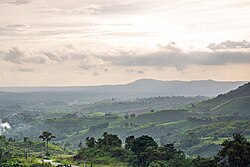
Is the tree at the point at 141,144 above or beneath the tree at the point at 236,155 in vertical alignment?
beneath

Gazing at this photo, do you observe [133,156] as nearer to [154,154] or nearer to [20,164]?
[154,154]

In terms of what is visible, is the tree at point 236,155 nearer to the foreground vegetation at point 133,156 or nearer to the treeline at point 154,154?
the treeline at point 154,154

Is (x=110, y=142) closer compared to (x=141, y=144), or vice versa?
(x=141, y=144)

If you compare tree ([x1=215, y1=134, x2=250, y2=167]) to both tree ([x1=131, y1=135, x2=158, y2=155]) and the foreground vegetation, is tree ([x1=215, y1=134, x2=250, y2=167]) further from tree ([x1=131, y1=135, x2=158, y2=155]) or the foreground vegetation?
tree ([x1=131, y1=135, x2=158, y2=155])

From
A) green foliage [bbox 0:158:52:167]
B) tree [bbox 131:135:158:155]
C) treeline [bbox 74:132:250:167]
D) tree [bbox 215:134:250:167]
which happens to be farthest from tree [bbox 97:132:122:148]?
tree [bbox 215:134:250:167]

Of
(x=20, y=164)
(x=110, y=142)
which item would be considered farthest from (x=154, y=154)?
(x=20, y=164)

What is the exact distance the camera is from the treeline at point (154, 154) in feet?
199

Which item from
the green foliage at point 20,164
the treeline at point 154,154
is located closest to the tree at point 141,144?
the treeline at point 154,154

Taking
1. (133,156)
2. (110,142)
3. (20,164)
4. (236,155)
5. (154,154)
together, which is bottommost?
(20,164)

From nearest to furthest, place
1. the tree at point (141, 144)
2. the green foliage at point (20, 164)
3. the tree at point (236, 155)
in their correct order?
the tree at point (236, 155), the green foliage at point (20, 164), the tree at point (141, 144)

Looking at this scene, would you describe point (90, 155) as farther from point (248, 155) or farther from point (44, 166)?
point (248, 155)

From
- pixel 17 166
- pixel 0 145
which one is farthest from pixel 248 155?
pixel 0 145

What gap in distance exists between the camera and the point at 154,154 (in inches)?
3964

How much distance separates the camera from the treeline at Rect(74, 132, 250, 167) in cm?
6059
